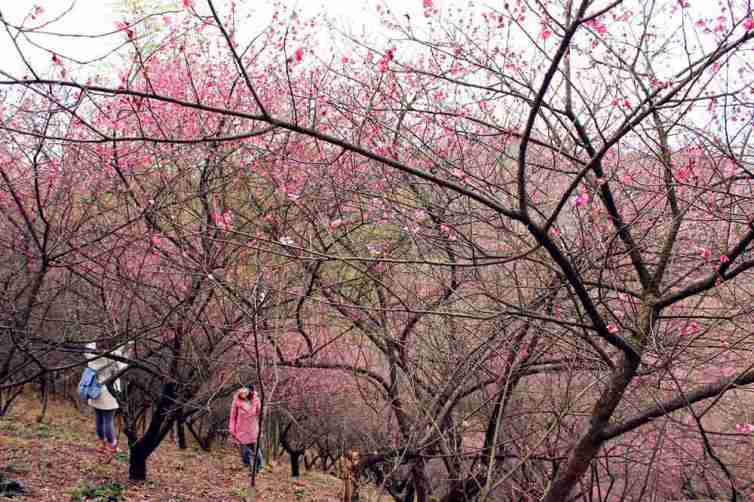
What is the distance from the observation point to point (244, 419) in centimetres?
791

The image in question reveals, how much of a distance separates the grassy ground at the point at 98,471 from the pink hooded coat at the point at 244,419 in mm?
987

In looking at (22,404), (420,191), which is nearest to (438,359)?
(420,191)

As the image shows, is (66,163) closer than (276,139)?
Yes

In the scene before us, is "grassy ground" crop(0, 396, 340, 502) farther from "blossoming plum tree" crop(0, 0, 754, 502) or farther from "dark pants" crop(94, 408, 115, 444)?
"blossoming plum tree" crop(0, 0, 754, 502)

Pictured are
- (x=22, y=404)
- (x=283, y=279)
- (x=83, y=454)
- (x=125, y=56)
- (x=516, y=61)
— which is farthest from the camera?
(x=22, y=404)

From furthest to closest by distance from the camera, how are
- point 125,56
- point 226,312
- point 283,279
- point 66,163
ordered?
point 125,56 → point 226,312 → point 66,163 → point 283,279

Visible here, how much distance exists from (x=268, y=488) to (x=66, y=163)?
7.60 m

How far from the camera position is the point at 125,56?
7184 millimetres

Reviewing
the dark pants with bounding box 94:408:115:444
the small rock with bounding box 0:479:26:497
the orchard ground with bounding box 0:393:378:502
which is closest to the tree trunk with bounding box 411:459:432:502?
the orchard ground with bounding box 0:393:378:502

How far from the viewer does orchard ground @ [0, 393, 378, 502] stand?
7043 millimetres

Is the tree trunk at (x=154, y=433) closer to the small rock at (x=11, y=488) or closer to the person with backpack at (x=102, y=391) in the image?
the person with backpack at (x=102, y=391)

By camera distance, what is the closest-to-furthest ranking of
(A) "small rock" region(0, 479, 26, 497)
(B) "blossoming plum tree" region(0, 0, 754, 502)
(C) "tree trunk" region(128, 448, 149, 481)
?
(B) "blossoming plum tree" region(0, 0, 754, 502)
(A) "small rock" region(0, 479, 26, 497)
(C) "tree trunk" region(128, 448, 149, 481)

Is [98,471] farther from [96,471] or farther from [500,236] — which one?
[500,236]

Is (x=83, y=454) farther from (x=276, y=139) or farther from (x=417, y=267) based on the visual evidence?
(x=417, y=267)
